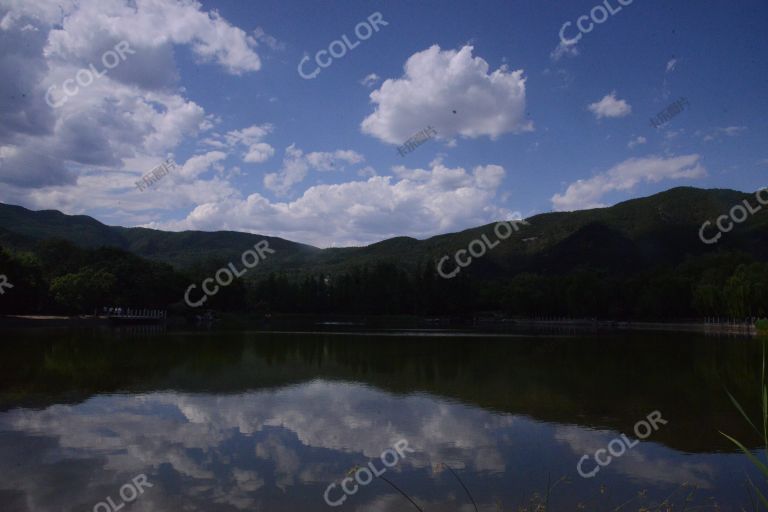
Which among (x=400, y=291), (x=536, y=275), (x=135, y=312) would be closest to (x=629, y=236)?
(x=536, y=275)

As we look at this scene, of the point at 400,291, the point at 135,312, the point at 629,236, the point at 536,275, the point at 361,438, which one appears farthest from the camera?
the point at 629,236

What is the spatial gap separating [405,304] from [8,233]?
3888 inches

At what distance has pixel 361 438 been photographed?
12867 millimetres

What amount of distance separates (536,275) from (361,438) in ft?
432

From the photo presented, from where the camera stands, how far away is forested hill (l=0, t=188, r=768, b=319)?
7800cm

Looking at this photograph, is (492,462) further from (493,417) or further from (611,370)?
(611,370)

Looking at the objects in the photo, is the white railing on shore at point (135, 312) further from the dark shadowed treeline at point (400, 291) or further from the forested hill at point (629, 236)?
the forested hill at point (629, 236)

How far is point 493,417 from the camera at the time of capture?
49.9 ft

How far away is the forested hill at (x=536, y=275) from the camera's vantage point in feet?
256

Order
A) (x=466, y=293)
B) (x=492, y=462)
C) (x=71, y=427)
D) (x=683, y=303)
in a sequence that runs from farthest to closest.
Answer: (x=466, y=293), (x=683, y=303), (x=71, y=427), (x=492, y=462)

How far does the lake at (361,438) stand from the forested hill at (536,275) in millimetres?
51392

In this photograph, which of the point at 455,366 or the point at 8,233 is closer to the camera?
the point at 455,366

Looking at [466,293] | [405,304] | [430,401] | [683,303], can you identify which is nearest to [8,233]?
[405,304]

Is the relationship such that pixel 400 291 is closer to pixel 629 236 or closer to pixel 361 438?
pixel 629 236
